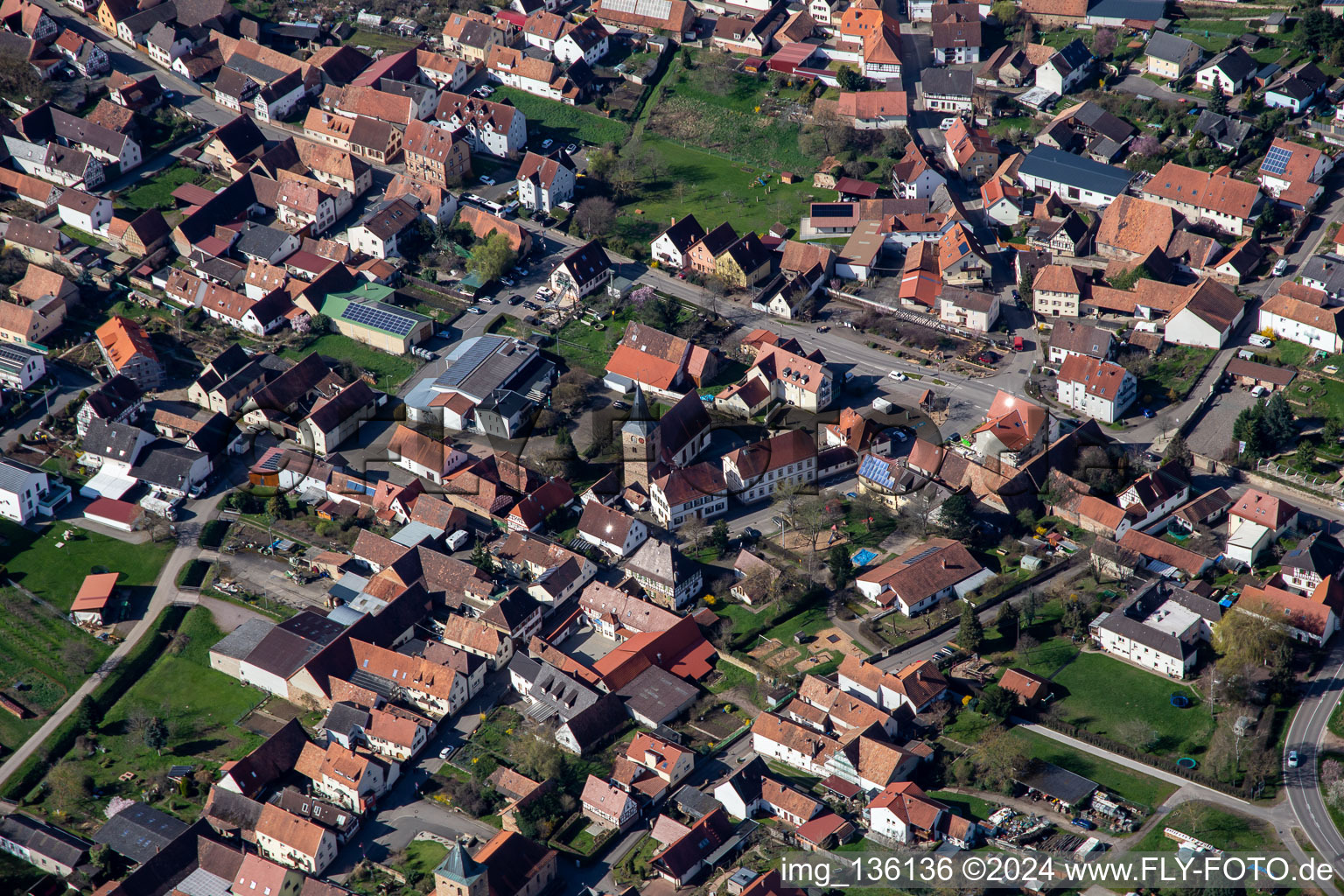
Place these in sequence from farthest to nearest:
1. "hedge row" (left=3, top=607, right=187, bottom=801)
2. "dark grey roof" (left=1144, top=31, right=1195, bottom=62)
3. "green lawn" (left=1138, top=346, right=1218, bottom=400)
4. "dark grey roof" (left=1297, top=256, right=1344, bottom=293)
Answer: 1. "dark grey roof" (left=1144, top=31, right=1195, bottom=62)
2. "dark grey roof" (left=1297, top=256, right=1344, bottom=293)
3. "green lawn" (left=1138, top=346, right=1218, bottom=400)
4. "hedge row" (left=3, top=607, right=187, bottom=801)

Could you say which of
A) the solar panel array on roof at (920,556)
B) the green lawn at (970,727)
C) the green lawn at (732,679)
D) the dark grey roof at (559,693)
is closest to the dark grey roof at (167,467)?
the dark grey roof at (559,693)

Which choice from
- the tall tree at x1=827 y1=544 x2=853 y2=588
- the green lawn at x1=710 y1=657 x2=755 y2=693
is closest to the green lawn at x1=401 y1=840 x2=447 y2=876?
the green lawn at x1=710 y1=657 x2=755 y2=693

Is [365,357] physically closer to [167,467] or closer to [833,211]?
[167,467]

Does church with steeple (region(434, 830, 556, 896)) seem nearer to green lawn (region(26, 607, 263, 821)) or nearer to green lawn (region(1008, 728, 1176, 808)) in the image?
green lawn (region(26, 607, 263, 821))

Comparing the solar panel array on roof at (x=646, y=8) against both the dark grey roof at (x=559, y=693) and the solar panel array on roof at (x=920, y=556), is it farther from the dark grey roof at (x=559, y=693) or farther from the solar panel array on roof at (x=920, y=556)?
the dark grey roof at (x=559, y=693)

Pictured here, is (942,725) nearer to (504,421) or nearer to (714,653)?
(714,653)

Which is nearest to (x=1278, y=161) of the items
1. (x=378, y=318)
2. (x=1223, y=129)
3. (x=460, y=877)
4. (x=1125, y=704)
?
(x=1223, y=129)
